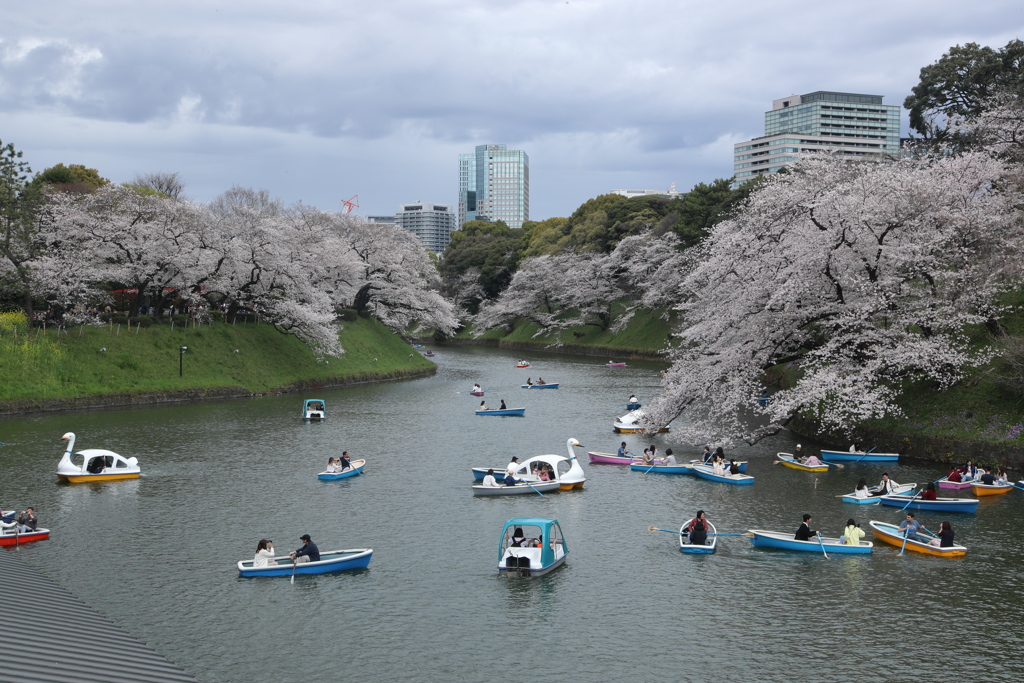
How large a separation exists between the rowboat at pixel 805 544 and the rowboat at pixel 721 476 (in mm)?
8562

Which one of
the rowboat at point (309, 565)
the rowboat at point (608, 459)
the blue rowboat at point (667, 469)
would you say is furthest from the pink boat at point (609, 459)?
the rowboat at point (309, 565)

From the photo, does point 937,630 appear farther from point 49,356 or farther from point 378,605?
point 49,356

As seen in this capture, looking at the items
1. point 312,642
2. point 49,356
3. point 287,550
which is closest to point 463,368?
point 49,356

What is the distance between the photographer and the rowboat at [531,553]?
2211 cm

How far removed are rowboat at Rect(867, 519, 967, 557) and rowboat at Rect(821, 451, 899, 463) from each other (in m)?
11.5

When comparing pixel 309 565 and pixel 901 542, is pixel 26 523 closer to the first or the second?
pixel 309 565

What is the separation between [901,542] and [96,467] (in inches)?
1256

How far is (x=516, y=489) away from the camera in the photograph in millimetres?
32094

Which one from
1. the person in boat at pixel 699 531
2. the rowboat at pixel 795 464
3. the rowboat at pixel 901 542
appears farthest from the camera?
the rowboat at pixel 795 464

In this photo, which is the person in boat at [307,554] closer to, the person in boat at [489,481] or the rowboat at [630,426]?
the person in boat at [489,481]

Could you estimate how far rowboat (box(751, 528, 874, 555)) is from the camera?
940 inches

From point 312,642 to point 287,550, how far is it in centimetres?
678

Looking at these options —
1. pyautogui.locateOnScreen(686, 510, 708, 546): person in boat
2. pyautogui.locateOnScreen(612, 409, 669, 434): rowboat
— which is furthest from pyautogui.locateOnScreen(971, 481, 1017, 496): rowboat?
pyautogui.locateOnScreen(612, 409, 669, 434): rowboat

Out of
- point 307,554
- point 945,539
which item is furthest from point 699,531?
point 307,554
